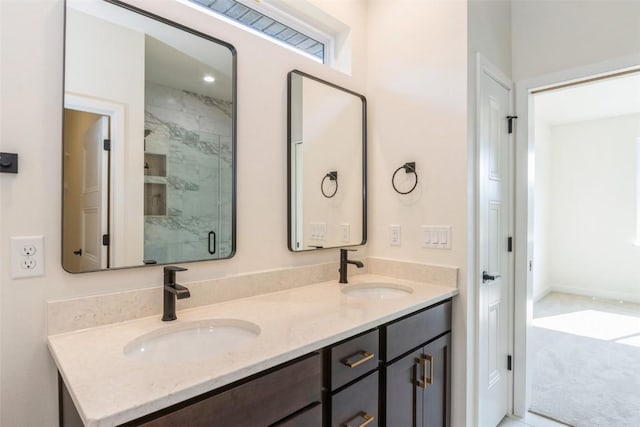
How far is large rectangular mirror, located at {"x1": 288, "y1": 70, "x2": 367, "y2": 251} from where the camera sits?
1768 mm

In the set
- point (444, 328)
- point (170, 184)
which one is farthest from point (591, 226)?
point (170, 184)

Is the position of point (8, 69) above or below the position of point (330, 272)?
above

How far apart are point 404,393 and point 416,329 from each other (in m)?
0.26

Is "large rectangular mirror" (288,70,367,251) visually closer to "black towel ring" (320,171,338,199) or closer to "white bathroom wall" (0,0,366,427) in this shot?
"black towel ring" (320,171,338,199)

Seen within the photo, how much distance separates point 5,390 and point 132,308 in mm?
383

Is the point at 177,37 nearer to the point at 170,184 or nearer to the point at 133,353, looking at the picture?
the point at 170,184

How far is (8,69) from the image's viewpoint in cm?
102

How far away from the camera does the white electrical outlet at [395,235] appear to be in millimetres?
1974

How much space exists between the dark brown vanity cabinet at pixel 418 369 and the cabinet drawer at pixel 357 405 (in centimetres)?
7

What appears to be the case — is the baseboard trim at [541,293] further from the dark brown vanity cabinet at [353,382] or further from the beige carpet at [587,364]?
the dark brown vanity cabinet at [353,382]

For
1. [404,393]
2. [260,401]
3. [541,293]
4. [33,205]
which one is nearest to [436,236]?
[404,393]

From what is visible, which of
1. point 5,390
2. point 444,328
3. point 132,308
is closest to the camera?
point 5,390

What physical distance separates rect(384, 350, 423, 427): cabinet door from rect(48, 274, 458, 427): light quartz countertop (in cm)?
22

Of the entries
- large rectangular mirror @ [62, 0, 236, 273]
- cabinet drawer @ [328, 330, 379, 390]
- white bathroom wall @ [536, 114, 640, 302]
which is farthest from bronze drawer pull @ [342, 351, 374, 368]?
white bathroom wall @ [536, 114, 640, 302]
